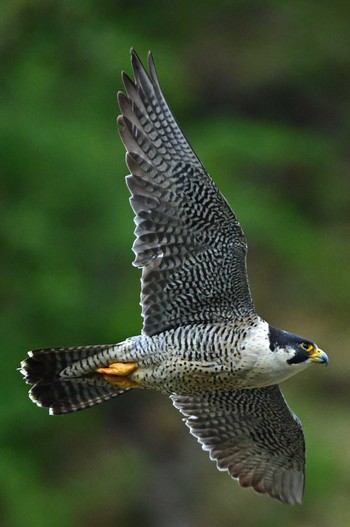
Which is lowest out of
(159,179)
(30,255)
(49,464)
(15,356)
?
(49,464)

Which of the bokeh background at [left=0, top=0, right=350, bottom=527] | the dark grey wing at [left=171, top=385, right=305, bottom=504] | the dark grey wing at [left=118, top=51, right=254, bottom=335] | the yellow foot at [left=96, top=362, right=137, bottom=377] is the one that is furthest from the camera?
the bokeh background at [left=0, top=0, right=350, bottom=527]

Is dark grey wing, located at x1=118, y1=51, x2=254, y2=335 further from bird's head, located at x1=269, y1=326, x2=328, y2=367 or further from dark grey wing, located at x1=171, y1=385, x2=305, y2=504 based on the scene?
dark grey wing, located at x1=171, y1=385, x2=305, y2=504

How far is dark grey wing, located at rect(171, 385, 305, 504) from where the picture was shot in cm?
725

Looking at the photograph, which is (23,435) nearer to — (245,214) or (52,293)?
(52,293)

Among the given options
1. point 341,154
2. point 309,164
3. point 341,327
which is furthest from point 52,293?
point 341,154

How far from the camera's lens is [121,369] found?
6.63 meters

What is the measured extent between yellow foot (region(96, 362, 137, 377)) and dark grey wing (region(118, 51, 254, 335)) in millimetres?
205

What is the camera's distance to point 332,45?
50.7 feet

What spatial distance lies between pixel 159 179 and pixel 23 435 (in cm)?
510

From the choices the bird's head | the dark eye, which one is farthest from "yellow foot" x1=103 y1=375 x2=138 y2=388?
the dark eye

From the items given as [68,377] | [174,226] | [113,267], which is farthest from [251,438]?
[113,267]

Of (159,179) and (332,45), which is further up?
(332,45)

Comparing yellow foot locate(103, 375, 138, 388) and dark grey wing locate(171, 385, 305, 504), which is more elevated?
yellow foot locate(103, 375, 138, 388)

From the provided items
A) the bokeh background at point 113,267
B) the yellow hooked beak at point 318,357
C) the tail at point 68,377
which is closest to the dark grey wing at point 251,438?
the tail at point 68,377
